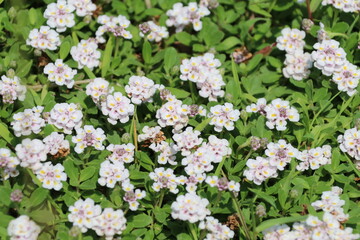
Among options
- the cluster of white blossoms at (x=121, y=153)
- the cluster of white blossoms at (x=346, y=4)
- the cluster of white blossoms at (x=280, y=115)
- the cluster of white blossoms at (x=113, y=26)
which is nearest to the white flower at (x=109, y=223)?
the cluster of white blossoms at (x=121, y=153)

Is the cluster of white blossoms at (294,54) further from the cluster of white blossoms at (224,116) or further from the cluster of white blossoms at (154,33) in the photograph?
the cluster of white blossoms at (154,33)

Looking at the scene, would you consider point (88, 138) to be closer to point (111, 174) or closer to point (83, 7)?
point (111, 174)

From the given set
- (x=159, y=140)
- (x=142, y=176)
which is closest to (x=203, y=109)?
(x=159, y=140)

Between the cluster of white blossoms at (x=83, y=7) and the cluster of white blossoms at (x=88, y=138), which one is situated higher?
the cluster of white blossoms at (x=83, y=7)

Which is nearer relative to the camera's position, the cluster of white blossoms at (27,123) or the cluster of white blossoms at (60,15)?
the cluster of white blossoms at (27,123)

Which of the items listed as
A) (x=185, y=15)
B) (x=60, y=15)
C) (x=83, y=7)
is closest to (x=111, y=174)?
(x=60, y=15)

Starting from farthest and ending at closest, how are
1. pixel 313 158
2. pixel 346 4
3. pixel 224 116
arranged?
pixel 346 4 → pixel 224 116 → pixel 313 158

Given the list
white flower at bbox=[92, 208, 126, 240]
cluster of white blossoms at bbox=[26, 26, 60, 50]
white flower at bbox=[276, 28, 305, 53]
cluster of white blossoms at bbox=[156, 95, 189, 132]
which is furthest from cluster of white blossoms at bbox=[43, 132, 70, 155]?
white flower at bbox=[276, 28, 305, 53]

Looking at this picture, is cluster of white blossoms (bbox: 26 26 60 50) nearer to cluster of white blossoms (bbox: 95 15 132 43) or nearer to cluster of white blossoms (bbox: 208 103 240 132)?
cluster of white blossoms (bbox: 95 15 132 43)
